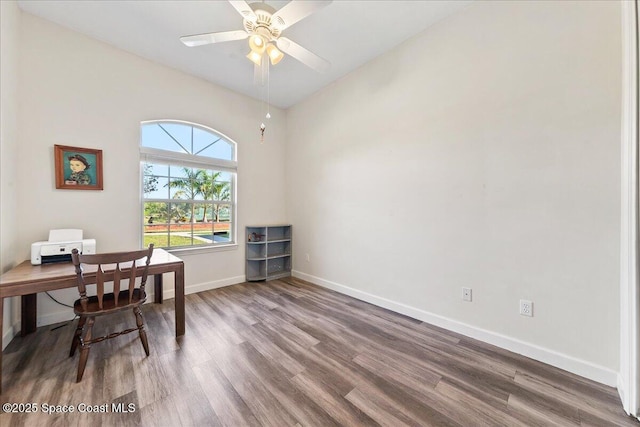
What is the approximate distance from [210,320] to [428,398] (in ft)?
6.93

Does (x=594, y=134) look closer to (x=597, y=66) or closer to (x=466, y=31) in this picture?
(x=597, y=66)

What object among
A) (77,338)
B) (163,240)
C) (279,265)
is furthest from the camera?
(279,265)

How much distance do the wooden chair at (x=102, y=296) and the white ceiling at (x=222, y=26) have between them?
2.24 meters

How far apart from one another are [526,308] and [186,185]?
4030 mm

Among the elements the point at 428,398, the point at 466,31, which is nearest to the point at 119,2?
the point at 466,31

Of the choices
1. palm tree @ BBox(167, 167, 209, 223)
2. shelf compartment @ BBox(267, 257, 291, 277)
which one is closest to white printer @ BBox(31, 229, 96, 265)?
palm tree @ BBox(167, 167, 209, 223)

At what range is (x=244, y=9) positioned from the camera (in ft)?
5.55

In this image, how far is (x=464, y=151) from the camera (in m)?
2.21

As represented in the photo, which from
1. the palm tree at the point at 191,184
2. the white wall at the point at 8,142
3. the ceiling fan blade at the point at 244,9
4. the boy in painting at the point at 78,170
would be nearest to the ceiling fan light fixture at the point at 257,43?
the ceiling fan blade at the point at 244,9

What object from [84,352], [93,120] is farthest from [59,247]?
[93,120]

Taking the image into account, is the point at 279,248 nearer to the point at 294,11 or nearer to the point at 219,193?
the point at 219,193

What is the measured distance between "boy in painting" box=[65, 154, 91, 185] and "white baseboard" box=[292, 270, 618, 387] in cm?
349

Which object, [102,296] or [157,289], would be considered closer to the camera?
[102,296]

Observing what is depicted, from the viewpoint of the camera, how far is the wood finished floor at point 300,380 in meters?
1.33
